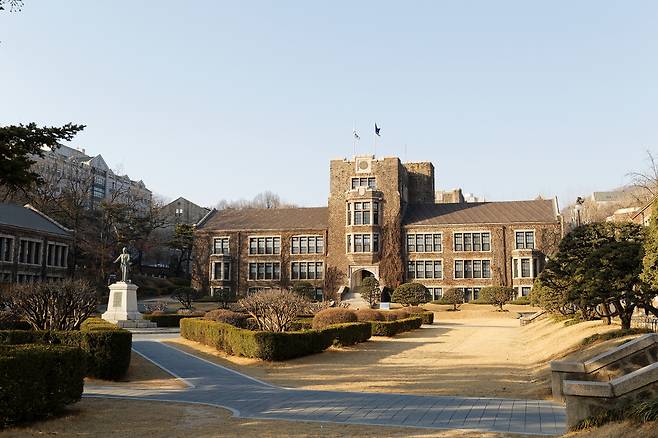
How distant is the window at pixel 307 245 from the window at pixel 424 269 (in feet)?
31.8

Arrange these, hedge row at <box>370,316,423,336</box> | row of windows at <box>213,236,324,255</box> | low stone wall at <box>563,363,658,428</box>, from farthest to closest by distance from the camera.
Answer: row of windows at <box>213,236,324,255</box> → hedge row at <box>370,316,423,336</box> → low stone wall at <box>563,363,658,428</box>

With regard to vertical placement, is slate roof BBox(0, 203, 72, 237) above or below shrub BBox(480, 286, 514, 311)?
above

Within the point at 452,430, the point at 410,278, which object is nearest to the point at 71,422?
the point at 452,430

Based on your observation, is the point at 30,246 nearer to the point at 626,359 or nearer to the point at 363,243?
the point at 363,243

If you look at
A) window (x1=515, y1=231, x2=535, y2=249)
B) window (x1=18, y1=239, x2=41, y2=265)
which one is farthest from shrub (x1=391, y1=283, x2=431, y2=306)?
window (x1=18, y1=239, x2=41, y2=265)

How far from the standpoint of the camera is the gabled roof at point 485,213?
62094mm

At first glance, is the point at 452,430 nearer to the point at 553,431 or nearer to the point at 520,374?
the point at 553,431

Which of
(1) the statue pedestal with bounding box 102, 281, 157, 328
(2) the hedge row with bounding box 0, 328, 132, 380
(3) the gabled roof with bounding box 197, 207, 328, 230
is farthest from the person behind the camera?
(3) the gabled roof with bounding box 197, 207, 328, 230

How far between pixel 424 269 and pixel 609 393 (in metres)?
55.4

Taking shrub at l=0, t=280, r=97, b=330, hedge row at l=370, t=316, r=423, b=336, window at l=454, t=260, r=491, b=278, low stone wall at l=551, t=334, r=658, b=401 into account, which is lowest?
hedge row at l=370, t=316, r=423, b=336

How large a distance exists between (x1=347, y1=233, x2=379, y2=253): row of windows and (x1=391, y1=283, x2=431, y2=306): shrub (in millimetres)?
7701

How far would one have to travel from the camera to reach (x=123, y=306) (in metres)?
35.4

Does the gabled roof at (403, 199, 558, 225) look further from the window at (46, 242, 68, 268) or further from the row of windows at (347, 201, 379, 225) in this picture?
the window at (46, 242, 68, 268)

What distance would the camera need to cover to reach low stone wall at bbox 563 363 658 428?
27.0 feet
